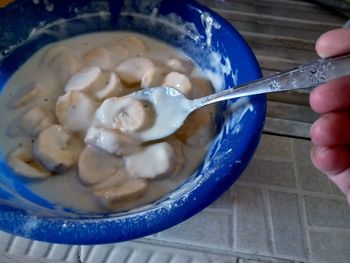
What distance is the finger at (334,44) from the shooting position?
1.75ft

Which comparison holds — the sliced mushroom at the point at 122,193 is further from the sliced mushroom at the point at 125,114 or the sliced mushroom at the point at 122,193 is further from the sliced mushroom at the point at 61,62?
the sliced mushroom at the point at 61,62

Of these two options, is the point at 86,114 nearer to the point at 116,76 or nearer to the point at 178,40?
the point at 116,76

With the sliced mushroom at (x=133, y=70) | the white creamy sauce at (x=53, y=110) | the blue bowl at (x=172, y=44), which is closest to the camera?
the blue bowl at (x=172, y=44)

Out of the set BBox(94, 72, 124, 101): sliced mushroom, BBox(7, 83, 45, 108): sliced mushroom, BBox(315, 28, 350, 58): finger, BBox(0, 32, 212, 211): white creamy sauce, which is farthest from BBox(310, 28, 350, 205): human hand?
BBox(7, 83, 45, 108): sliced mushroom

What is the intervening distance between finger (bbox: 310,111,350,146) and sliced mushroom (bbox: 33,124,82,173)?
29 centimetres

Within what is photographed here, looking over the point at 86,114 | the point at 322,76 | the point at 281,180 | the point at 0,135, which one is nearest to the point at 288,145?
the point at 281,180

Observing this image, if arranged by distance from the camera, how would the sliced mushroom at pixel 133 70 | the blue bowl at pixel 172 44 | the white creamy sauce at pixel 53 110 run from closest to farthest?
the blue bowl at pixel 172 44, the white creamy sauce at pixel 53 110, the sliced mushroom at pixel 133 70

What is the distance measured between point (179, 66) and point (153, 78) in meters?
0.06

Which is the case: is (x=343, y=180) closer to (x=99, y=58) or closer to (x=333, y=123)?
(x=333, y=123)

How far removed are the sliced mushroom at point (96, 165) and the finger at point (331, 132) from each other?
0.77 feet

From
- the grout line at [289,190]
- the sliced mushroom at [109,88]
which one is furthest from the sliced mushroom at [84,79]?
the grout line at [289,190]

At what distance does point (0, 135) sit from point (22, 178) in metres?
0.09

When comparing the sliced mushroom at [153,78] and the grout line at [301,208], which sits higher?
the sliced mushroom at [153,78]

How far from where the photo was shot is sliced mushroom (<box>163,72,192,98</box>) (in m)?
0.60
